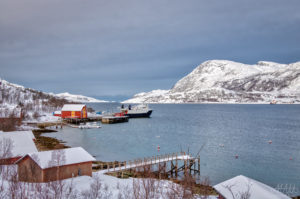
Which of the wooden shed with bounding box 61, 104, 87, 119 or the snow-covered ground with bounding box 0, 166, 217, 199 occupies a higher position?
the wooden shed with bounding box 61, 104, 87, 119

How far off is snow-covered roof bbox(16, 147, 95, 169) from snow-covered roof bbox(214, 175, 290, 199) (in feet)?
46.4

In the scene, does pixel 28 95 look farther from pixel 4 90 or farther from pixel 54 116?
pixel 54 116

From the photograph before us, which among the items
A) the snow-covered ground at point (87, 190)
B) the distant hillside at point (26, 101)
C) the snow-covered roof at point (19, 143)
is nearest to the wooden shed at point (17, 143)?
the snow-covered roof at point (19, 143)

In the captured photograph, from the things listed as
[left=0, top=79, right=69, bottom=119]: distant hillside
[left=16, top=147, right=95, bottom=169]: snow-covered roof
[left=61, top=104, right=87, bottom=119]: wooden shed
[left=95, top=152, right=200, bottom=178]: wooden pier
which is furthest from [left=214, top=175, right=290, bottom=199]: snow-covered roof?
[left=0, top=79, right=69, bottom=119]: distant hillside

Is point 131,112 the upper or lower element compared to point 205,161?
upper

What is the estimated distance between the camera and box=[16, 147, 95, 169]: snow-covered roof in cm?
Answer: 2308

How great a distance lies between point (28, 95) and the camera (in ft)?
515

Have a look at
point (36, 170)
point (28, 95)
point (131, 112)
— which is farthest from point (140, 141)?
point (28, 95)

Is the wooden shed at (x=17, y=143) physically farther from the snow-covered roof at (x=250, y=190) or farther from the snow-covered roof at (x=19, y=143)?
the snow-covered roof at (x=250, y=190)

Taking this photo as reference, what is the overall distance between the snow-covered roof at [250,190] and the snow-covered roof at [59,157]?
14155 millimetres

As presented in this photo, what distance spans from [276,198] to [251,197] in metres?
1.38

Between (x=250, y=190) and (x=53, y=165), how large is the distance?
55.8 ft

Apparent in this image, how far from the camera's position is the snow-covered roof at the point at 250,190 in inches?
593

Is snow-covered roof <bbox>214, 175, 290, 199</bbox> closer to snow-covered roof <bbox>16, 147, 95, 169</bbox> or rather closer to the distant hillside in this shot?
snow-covered roof <bbox>16, 147, 95, 169</bbox>
